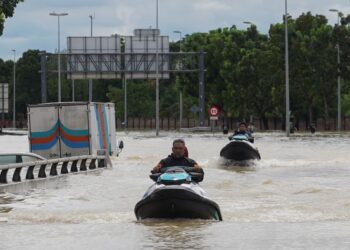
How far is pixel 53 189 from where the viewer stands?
28.8m

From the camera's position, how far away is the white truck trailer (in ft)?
126

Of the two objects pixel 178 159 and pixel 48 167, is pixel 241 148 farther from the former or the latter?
pixel 178 159

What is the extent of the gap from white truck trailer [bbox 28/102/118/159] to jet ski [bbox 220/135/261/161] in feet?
14.6

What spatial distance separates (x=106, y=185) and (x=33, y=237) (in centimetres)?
1380

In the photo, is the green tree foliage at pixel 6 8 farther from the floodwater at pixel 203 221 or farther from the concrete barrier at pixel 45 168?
the floodwater at pixel 203 221

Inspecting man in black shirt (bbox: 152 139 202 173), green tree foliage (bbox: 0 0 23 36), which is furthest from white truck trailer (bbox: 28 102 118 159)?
man in black shirt (bbox: 152 139 202 173)

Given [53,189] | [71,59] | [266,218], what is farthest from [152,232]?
[71,59]

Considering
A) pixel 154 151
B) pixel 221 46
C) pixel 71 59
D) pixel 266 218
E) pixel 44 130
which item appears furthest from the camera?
pixel 221 46

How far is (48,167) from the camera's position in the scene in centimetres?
3722

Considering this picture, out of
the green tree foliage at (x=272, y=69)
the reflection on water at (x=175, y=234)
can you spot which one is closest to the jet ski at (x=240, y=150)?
the reflection on water at (x=175, y=234)

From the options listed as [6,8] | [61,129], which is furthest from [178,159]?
[61,129]

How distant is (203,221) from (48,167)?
66.3ft

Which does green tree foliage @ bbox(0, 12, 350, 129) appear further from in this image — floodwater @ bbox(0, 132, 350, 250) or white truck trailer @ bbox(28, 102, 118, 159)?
white truck trailer @ bbox(28, 102, 118, 159)

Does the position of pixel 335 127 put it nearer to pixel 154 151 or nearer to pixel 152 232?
pixel 154 151
